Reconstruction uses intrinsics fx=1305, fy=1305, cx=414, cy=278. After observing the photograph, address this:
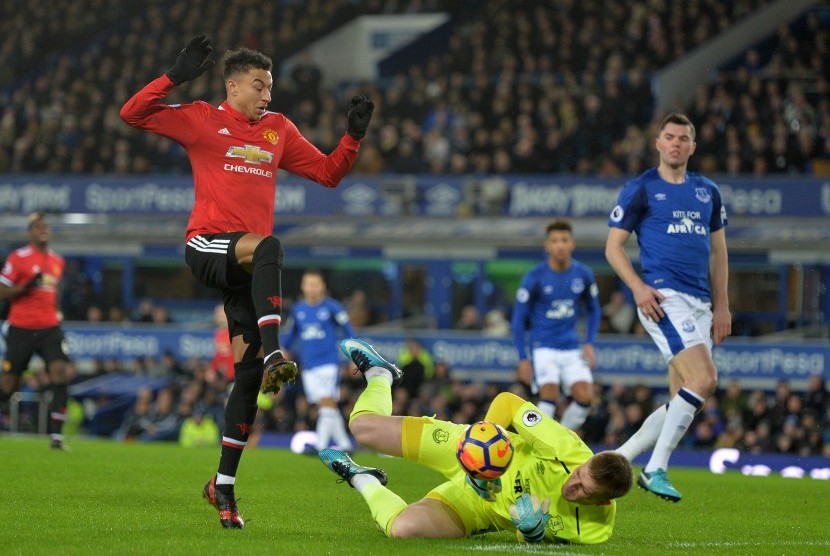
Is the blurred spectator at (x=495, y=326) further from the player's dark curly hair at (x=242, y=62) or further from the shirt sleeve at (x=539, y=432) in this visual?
the shirt sleeve at (x=539, y=432)

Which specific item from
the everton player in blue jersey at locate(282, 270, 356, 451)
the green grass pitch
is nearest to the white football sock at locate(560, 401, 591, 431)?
the green grass pitch

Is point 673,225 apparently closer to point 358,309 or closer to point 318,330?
point 318,330

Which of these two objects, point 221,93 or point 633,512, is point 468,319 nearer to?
point 221,93

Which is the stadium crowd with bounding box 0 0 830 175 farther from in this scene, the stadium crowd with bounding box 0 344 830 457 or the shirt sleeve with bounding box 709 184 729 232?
the shirt sleeve with bounding box 709 184 729 232

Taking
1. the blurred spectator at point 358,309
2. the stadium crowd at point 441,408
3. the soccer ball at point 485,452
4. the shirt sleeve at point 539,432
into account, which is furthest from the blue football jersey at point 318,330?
the soccer ball at point 485,452

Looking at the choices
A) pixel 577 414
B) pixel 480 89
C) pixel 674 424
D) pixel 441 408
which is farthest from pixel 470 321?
pixel 674 424

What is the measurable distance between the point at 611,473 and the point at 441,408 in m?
14.1

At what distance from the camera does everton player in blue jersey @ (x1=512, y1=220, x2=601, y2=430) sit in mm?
13586

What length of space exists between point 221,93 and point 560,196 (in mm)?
9518

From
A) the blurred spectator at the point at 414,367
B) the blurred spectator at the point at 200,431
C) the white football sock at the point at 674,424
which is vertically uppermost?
the white football sock at the point at 674,424

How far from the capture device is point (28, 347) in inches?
571

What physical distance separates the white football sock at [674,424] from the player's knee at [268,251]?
133 inches

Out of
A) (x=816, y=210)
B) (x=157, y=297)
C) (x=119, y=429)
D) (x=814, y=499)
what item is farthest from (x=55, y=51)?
(x=814, y=499)

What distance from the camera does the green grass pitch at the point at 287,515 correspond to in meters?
6.62
